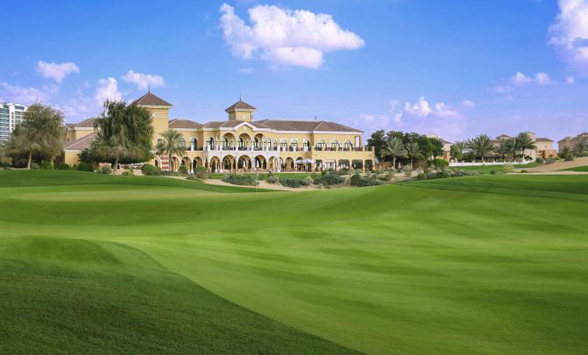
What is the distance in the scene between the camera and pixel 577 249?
1619 centimetres

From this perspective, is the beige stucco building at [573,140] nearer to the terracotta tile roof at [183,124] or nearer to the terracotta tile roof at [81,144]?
the terracotta tile roof at [183,124]

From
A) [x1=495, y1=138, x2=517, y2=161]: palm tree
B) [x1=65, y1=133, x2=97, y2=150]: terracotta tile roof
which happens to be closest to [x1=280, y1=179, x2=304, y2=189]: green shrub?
[x1=65, y1=133, x2=97, y2=150]: terracotta tile roof

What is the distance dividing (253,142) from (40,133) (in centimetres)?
4094

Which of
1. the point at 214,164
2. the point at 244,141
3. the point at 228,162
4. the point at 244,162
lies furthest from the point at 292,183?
the point at 244,141

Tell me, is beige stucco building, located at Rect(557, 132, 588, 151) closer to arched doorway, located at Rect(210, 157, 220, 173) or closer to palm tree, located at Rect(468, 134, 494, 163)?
palm tree, located at Rect(468, 134, 494, 163)

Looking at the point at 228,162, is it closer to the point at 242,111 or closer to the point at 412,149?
the point at 242,111

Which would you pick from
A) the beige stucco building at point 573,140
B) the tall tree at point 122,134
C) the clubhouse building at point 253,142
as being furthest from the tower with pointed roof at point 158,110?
the beige stucco building at point 573,140

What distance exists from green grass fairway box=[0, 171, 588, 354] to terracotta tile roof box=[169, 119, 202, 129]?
8070 cm

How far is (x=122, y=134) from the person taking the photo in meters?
72.9

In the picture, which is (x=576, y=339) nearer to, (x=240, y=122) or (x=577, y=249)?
(x=577, y=249)

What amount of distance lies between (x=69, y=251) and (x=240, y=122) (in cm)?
9273

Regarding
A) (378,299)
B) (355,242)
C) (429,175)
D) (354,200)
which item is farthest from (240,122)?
(378,299)

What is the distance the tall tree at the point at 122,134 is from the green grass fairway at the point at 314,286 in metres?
47.2

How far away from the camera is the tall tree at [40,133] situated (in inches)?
2805
